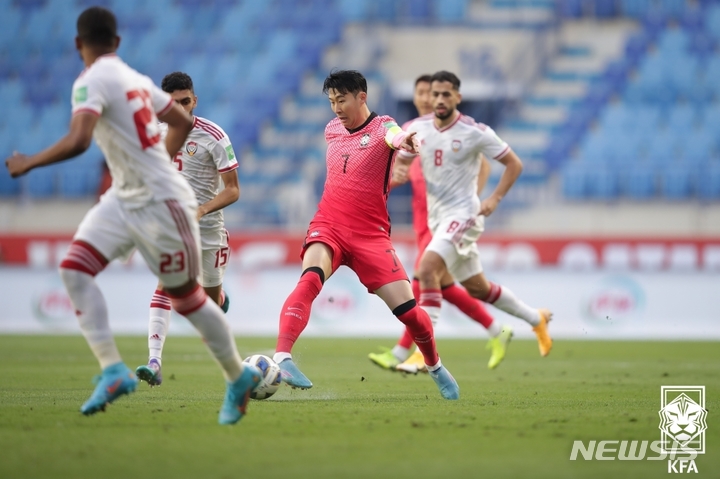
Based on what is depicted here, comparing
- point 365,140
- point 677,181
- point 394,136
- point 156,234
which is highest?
point 677,181

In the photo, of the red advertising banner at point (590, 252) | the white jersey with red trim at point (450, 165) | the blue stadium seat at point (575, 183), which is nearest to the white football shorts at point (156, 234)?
the white jersey with red trim at point (450, 165)

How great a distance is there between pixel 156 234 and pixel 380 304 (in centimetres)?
1154

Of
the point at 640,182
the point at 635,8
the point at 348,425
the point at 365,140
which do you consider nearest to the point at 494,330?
the point at 365,140

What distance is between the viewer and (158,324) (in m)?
8.51

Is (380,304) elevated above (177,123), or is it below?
above

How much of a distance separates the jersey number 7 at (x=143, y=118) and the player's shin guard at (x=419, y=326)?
2.60 meters

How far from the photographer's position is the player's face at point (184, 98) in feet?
26.5

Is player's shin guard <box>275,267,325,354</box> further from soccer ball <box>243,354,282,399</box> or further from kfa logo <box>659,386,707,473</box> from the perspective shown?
kfa logo <box>659,386,707,473</box>

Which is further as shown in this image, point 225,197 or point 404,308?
point 225,197

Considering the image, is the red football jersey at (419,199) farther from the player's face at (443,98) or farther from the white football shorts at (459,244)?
the player's face at (443,98)

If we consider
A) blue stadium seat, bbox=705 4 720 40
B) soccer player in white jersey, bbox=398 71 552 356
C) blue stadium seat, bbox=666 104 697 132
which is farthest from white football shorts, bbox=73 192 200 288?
blue stadium seat, bbox=705 4 720 40

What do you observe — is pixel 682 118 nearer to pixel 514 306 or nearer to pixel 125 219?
pixel 514 306

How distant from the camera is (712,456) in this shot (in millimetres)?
4992

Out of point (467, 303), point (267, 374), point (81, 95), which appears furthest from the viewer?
point (467, 303)
